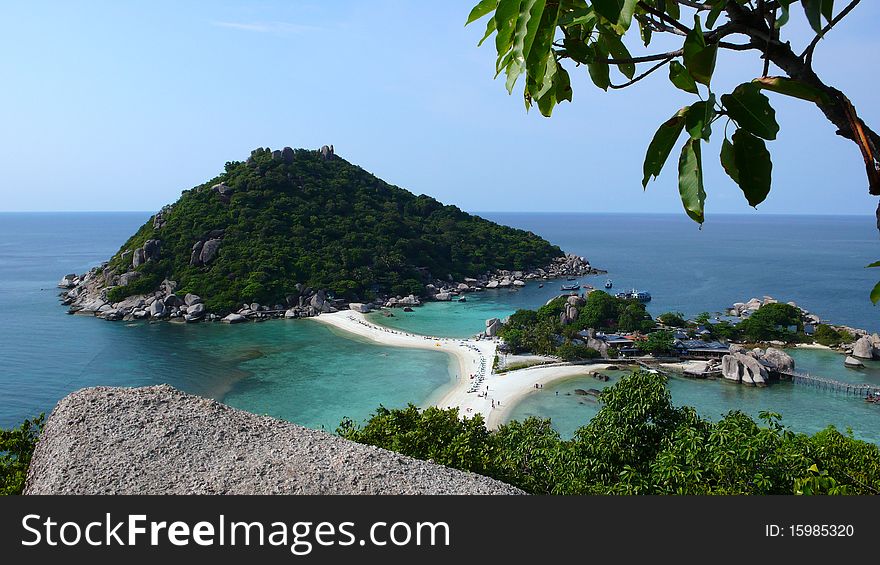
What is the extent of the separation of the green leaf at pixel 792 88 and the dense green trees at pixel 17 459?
30.7ft

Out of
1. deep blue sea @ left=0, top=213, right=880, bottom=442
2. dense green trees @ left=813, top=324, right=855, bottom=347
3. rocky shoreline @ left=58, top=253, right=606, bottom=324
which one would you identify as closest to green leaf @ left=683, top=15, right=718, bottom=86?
deep blue sea @ left=0, top=213, right=880, bottom=442

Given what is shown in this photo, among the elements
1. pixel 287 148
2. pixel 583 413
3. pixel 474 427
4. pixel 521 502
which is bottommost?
pixel 583 413

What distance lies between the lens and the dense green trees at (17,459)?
24.8ft

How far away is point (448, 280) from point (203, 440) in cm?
4513

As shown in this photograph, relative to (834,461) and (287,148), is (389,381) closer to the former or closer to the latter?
(834,461)

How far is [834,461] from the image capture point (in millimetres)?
8109

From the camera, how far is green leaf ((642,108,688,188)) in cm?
94

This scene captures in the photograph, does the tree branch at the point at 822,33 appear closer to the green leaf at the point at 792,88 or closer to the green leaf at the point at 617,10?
the green leaf at the point at 792,88

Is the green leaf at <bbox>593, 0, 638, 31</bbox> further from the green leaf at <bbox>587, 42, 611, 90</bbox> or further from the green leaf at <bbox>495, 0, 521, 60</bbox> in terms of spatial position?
the green leaf at <bbox>587, 42, 611, 90</bbox>

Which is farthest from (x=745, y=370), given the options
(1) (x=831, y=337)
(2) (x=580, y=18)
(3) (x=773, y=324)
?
(2) (x=580, y=18)

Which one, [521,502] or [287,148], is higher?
[287,148]

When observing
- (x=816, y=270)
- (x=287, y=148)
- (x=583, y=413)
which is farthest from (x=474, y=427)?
(x=816, y=270)

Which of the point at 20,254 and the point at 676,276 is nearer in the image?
the point at 676,276

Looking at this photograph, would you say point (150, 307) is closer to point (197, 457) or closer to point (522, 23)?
point (197, 457)
